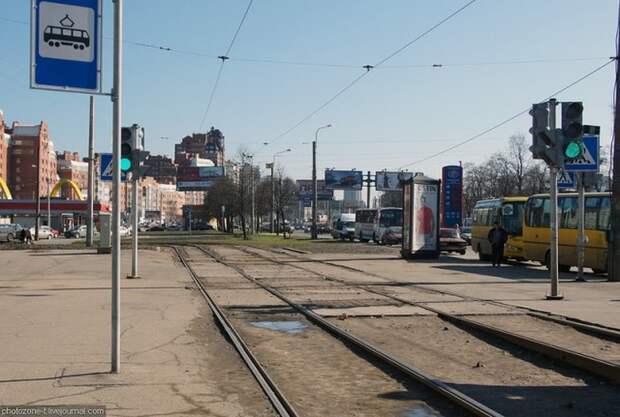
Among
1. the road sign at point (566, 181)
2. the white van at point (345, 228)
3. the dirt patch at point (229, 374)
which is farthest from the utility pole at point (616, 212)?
the white van at point (345, 228)

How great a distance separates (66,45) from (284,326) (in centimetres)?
624

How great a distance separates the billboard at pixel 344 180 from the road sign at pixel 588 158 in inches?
2782

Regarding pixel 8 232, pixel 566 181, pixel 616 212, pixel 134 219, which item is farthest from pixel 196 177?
pixel 616 212

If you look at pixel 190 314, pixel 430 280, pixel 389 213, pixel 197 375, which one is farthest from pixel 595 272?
pixel 389 213

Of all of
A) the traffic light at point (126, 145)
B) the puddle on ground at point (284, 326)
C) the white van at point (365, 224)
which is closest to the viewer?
the puddle on ground at point (284, 326)

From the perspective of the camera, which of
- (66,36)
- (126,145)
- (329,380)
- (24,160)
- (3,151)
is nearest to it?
(66,36)

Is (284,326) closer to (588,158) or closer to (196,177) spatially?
(588,158)

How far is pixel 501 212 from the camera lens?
3241cm

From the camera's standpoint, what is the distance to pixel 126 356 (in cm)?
898

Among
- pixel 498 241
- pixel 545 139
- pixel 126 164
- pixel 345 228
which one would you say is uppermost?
pixel 545 139

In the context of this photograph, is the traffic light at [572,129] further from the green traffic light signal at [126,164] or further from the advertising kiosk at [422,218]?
the advertising kiosk at [422,218]

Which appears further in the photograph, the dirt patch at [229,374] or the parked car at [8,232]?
the parked car at [8,232]

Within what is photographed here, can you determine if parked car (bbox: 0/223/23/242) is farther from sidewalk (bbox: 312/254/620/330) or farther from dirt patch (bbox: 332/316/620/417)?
dirt patch (bbox: 332/316/620/417)

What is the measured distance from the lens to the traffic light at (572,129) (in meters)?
15.1
